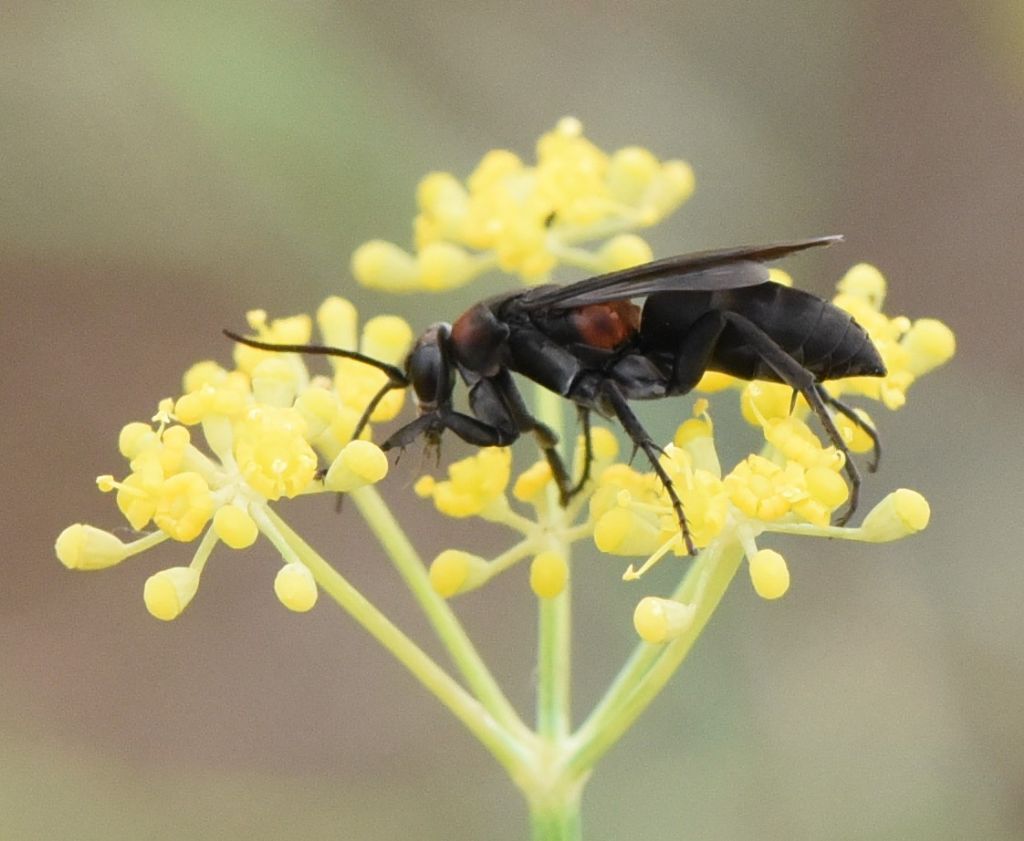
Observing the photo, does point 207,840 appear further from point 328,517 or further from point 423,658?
point 423,658

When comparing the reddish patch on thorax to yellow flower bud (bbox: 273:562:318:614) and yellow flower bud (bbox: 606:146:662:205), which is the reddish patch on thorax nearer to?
yellow flower bud (bbox: 606:146:662:205)

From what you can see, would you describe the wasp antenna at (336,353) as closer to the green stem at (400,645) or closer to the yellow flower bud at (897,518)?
the green stem at (400,645)

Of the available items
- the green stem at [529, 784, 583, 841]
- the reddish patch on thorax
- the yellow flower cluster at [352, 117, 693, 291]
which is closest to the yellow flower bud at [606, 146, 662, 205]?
the yellow flower cluster at [352, 117, 693, 291]

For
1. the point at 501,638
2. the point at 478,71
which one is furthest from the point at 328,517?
the point at 478,71

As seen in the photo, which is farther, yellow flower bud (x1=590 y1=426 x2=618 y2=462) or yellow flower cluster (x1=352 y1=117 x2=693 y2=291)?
yellow flower cluster (x1=352 y1=117 x2=693 y2=291)

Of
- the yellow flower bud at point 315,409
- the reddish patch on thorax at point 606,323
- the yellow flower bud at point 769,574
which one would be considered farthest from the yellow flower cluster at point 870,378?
the yellow flower bud at point 315,409
